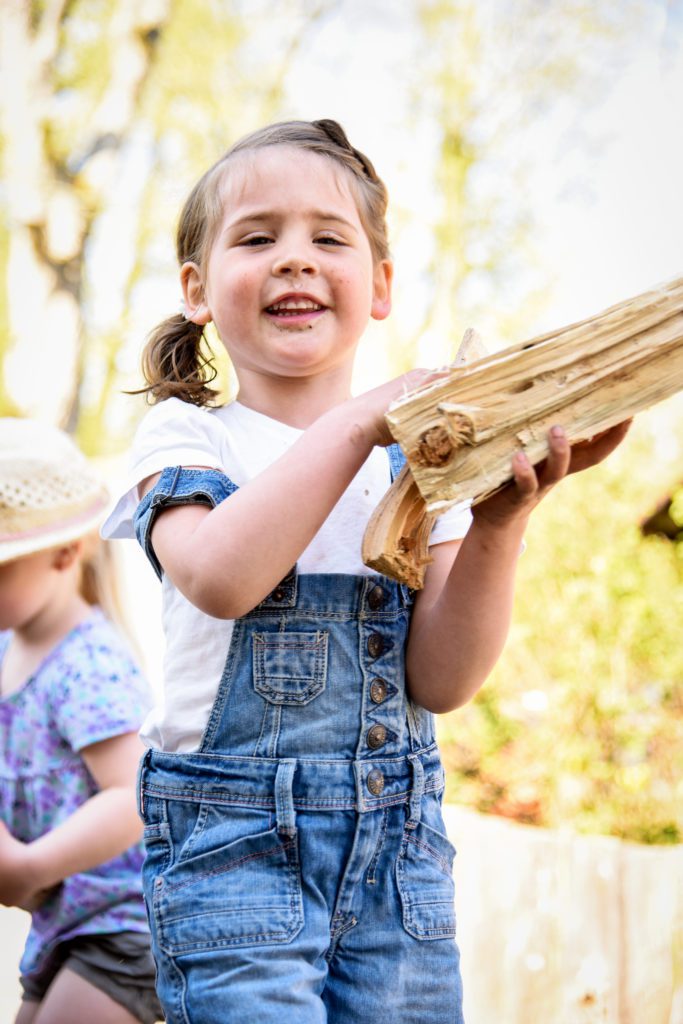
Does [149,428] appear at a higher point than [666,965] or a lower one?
higher

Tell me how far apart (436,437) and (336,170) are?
729 millimetres

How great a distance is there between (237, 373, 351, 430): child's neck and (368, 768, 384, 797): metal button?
1.84 feet

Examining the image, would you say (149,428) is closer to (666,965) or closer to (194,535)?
(194,535)

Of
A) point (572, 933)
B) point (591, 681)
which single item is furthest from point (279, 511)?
point (591, 681)

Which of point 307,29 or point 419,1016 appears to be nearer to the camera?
point 419,1016

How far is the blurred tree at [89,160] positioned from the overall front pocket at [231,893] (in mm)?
4301

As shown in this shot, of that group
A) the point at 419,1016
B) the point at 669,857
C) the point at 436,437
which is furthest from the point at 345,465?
the point at 669,857

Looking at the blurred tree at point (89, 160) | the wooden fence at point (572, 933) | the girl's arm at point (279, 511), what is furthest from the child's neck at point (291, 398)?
the blurred tree at point (89, 160)

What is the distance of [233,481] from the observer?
1.60m

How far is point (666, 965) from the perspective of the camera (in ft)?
10.6

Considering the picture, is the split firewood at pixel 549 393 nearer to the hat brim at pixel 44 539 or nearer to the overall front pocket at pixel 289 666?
the overall front pocket at pixel 289 666

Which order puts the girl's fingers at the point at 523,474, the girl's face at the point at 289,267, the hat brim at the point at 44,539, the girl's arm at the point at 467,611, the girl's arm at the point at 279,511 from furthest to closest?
the hat brim at the point at 44,539, the girl's face at the point at 289,267, the girl's arm at the point at 467,611, the girl's arm at the point at 279,511, the girl's fingers at the point at 523,474

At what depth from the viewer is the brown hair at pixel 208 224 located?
180 cm

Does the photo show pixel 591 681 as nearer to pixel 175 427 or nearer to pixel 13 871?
pixel 13 871
